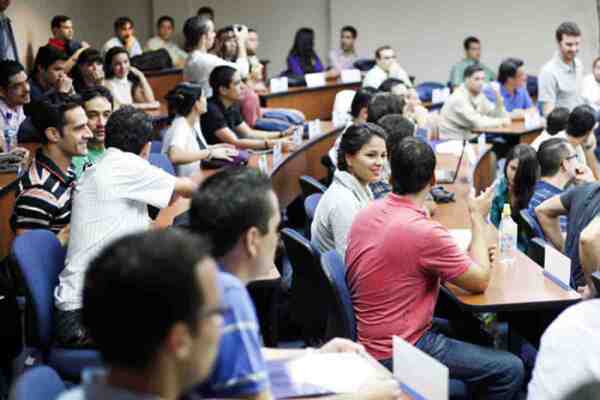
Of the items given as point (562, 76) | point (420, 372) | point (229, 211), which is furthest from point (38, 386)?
point (562, 76)

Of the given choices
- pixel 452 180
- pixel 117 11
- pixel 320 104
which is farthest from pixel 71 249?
pixel 117 11

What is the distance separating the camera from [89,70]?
669 cm

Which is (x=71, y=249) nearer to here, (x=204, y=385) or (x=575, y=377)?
(x=204, y=385)

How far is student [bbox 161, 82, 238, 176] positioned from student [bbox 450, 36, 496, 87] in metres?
5.70

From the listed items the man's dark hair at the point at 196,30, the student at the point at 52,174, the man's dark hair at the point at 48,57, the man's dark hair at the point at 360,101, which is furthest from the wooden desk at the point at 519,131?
the student at the point at 52,174

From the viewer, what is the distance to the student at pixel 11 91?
5.89 metres

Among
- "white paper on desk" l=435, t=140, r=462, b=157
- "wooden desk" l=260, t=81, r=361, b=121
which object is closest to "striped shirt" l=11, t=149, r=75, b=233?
"white paper on desk" l=435, t=140, r=462, b=157

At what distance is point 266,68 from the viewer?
456 inches

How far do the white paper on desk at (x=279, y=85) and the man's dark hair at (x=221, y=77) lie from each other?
2533mm

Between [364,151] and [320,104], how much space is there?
5.41 meters

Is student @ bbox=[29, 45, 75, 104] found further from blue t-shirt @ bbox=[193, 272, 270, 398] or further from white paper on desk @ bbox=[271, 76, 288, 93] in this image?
blue t-shirt @ bbox=[193, 272, 270, 398]

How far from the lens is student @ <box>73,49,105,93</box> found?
6672 millimetres

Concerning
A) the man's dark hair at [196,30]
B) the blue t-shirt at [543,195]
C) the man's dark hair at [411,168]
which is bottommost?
the blue t-shirt at [543,195]

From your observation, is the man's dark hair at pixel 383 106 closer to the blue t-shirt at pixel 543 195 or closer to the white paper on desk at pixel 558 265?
the blue t-shirt at pixel 543 195
